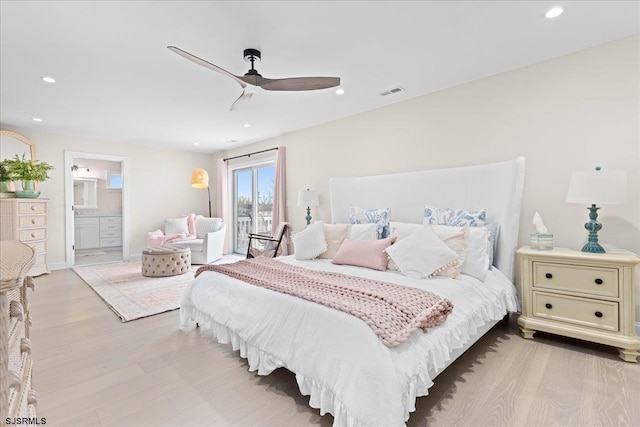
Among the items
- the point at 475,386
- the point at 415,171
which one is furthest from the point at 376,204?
the point at 475,386

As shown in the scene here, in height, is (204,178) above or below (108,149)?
below

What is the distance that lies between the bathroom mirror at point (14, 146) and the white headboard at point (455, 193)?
5.35 meters

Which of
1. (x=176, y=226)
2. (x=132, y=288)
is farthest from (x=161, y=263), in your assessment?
(x=176, y=226)

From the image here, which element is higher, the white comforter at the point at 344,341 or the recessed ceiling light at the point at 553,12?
the recessed ceiling light at the point at 553,12

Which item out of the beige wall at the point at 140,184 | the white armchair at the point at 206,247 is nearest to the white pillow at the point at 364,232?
the white armchair at the point at 206,247

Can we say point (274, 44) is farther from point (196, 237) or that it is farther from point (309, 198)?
point (196, 237)

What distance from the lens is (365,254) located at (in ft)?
9.26

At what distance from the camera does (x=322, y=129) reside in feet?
15.9

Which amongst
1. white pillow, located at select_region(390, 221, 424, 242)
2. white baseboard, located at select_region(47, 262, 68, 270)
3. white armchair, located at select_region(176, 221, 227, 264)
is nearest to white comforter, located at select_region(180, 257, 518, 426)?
white pillow, located at select_region(390, 221, 424, 242)

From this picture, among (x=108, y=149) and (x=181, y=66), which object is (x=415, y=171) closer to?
(x=181, y=66)

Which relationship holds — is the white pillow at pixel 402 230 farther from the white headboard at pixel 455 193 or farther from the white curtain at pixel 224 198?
the white curtain at pixel 224 198

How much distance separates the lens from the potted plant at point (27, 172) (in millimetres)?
4641

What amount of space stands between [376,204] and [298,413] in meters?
2.69

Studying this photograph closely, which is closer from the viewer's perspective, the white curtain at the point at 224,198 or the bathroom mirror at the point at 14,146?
the bathroom mirror at the point at 14,146
